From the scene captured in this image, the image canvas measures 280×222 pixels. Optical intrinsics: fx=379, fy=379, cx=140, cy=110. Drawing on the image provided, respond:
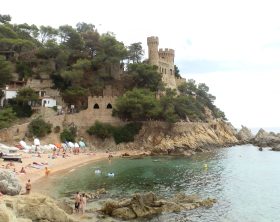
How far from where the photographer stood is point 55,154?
50500mm

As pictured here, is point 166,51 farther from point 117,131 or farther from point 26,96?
point 26,96

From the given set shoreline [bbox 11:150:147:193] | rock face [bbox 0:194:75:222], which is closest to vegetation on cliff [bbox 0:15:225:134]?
shoreline [bbox 11:150:147:193]

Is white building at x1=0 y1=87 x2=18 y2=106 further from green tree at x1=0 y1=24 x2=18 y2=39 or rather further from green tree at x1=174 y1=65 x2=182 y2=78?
green tree at x1=174 y1=65 x2=182 y2=78

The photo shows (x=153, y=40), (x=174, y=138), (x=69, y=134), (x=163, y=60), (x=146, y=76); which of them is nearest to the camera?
(x=69, y=134)

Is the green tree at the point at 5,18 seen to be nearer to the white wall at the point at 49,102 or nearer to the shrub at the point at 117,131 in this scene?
the white wall at the point at 49,102

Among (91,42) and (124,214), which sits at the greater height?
(91,42)

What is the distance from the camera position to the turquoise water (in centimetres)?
2509

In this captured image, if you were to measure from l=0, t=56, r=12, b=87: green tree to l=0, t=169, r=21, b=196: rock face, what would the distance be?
45.8 meters

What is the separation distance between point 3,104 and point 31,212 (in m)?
52.7

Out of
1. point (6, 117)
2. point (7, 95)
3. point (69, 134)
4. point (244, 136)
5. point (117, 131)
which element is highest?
point (7, 95)

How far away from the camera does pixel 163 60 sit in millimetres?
82812

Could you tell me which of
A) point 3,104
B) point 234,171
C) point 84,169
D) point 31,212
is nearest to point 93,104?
point 3,104

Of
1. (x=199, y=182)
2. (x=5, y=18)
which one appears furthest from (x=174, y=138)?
(x=5, y=18)

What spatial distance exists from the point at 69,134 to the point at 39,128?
487 cm
